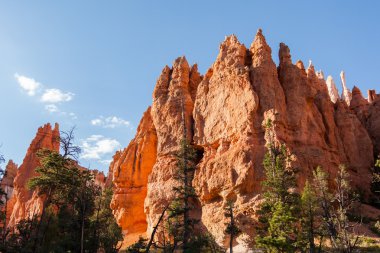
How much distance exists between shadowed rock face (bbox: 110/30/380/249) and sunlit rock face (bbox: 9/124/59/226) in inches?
856

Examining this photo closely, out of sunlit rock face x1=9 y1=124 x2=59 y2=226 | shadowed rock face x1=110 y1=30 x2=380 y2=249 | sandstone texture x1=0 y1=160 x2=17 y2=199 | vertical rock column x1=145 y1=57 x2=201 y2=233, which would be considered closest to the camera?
shadowed rock face x1=110 y1=30 x2=380 y2=249

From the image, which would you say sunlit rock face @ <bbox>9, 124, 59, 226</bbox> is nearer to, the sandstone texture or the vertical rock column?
the sandstone texture

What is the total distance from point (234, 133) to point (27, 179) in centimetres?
5149

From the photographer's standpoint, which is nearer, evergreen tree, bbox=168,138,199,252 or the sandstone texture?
evergreen tree, bbox=168,138,199,252

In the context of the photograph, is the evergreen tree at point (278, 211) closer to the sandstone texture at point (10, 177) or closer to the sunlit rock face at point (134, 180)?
the sunlit rock face at point (134, 180)

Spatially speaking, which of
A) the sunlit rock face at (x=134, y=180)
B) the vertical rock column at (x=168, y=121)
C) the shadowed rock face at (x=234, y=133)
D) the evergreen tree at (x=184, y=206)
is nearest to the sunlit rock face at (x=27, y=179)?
the sunlit rock face at (x=134, y=180)

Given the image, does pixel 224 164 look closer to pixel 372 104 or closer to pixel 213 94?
pixel 213 94

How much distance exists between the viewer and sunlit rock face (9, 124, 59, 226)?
2997 inches

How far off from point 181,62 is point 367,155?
1266 inches

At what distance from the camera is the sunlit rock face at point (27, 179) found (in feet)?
250

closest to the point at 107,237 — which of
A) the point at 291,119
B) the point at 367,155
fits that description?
the point at 291,119

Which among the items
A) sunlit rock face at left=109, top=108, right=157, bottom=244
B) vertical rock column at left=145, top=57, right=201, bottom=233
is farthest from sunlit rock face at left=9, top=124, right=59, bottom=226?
vertical rock column at left=145, top=57, right=201, bottom=233

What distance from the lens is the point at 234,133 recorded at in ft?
160

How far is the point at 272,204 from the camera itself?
31.6 m
